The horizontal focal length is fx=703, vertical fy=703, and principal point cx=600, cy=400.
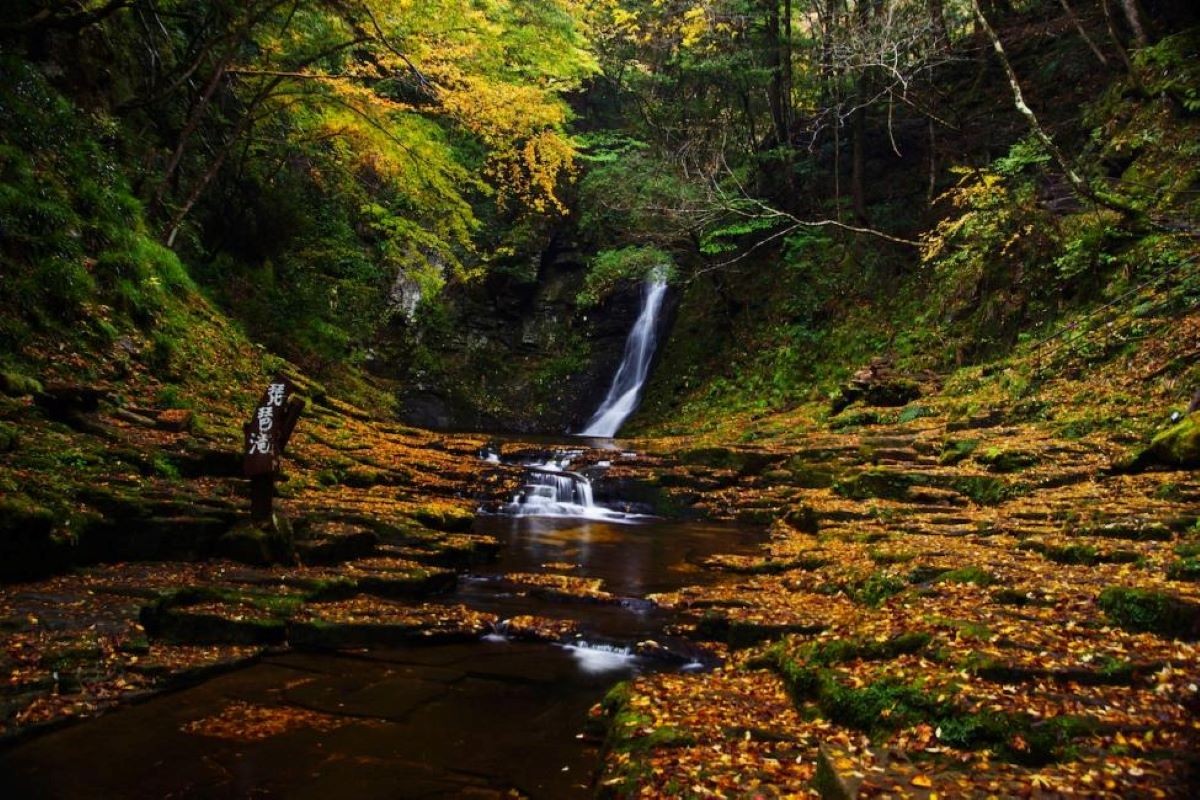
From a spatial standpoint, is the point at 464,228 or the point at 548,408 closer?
the point at 464,228

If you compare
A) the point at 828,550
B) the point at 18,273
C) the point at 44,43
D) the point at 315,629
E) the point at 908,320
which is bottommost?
the point at 315,629

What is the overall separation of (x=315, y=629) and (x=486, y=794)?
8.18 ft

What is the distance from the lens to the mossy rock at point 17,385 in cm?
687

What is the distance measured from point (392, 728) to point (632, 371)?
20832 mm

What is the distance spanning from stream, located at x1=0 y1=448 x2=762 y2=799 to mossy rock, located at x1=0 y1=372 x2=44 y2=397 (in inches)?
168

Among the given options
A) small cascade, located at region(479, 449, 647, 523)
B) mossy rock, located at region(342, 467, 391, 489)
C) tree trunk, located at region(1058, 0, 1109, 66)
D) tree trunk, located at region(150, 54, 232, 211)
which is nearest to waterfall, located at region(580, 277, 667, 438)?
small cascade, located at region(479, 449, 647, 523)

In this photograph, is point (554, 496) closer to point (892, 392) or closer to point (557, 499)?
point (557, 499)

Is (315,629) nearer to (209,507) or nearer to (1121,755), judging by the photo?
(209,507)

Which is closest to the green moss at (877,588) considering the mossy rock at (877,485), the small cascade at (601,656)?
the small cascade at (601,656)

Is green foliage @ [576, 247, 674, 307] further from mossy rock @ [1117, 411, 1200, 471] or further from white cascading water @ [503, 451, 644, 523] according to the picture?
mossy rock @ [1117, 411, 1200, 471]

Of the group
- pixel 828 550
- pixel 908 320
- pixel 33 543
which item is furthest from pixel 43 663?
pixel 908 320

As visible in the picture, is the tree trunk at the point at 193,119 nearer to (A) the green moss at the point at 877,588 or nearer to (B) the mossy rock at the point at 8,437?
(B) the mossy rock at the point at 8,437

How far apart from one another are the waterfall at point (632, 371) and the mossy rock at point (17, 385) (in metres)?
16.9

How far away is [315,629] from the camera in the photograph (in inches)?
216
